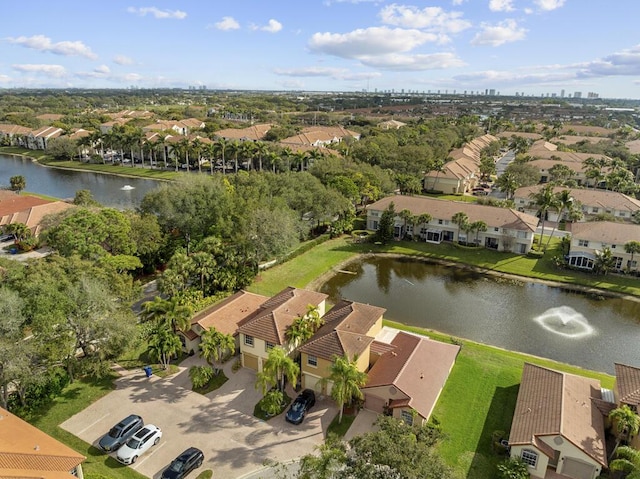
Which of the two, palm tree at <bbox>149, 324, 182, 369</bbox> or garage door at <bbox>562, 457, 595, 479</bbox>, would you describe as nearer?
garage door at <bbox>562, 457, 595, 479</bbox>

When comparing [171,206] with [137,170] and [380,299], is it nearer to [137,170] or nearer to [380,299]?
[380,299]

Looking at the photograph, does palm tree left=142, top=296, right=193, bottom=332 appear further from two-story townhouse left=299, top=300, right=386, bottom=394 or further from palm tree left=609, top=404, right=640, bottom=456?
palm tree left=609, top=404, right=640, bottom=456

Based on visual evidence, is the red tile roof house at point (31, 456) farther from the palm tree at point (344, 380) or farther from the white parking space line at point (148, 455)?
the palm tree at point (344, 380)

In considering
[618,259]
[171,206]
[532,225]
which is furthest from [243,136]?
[618,259]

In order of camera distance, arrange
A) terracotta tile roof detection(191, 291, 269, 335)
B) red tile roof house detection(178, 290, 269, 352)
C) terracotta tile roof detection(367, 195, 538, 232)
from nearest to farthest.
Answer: red tile roof house detection(178, 290, 269, 352), terracotta tile roof detection(191, 291, 269, 335), terracotta tile roof detection(367, 195, 538, 232)

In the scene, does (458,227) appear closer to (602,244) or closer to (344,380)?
(602,244)

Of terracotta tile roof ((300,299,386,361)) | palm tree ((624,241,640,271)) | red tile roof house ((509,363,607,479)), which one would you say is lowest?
red tile roof house ((509,363,607,479))

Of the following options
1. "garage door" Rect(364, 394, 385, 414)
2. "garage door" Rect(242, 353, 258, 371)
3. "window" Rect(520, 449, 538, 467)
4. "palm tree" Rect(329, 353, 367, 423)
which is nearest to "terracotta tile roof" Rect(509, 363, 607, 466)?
"window" Rect(520, 449, 538, 467)
